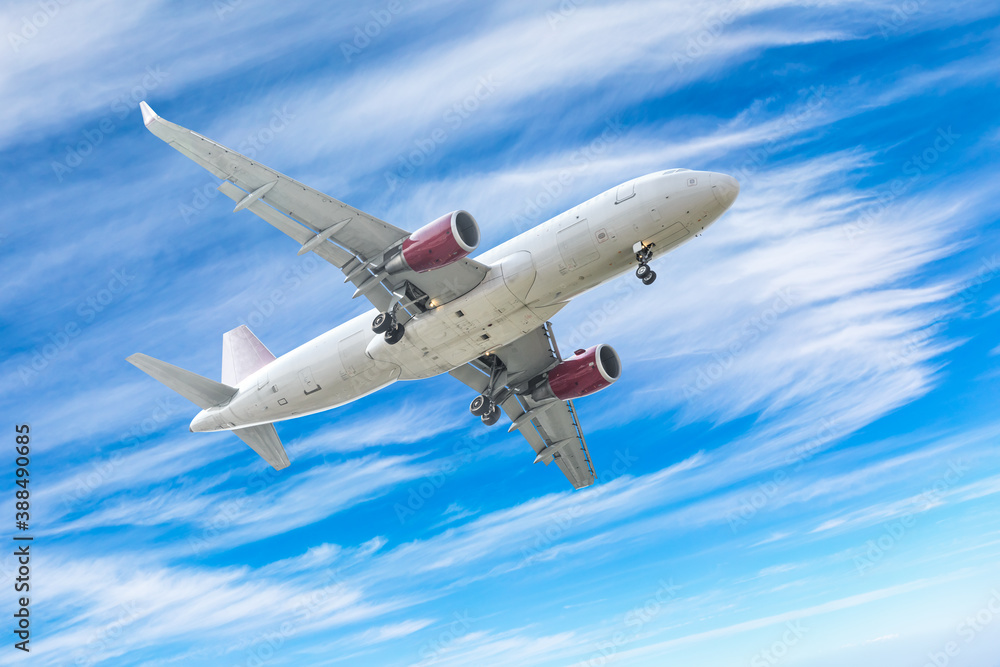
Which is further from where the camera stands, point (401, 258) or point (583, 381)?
point (583, 381)

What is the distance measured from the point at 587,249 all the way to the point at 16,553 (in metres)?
29.4

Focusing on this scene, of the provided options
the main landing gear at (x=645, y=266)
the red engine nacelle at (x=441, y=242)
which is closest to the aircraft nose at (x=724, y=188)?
the main landing gear at (x=645, y=266)

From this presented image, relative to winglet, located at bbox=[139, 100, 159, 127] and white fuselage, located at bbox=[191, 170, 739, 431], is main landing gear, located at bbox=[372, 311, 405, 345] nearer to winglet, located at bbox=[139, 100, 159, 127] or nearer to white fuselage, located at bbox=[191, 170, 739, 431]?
white fuselage, located at bbox=[191, 170, 739, 431]

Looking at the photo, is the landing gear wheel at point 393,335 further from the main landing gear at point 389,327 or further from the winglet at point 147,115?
the winglet at point 147,115

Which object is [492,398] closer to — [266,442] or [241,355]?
[266,442]

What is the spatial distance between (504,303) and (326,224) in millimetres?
8111

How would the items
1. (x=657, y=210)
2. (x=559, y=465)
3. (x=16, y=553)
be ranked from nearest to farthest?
(x=657, y=210) → (x=16, y=553) → (x=559, y=465)

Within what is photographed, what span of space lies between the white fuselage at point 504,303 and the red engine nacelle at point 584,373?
18.8 feet

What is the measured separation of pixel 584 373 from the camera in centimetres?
3972

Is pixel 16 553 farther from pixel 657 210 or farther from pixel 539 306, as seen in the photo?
pixel 657 210

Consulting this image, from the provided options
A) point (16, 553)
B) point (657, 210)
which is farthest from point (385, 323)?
point (16, 553)

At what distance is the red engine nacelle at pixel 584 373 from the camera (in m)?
39.5

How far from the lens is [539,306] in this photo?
110 feet

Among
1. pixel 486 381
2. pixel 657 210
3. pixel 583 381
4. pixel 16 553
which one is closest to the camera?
pixel 657 210
